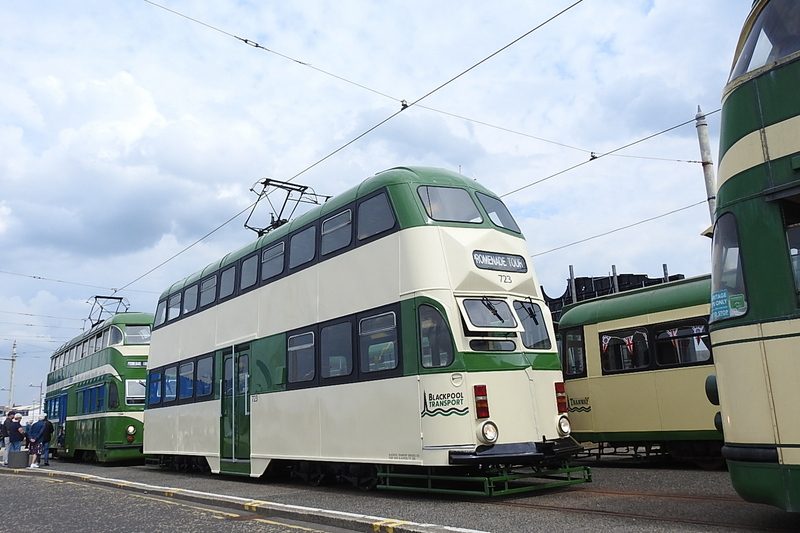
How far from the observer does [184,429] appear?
52.7 ft

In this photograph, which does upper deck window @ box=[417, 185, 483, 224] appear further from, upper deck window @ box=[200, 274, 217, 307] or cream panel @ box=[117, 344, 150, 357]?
cream panel @ box=[117, 344, 150, 357]

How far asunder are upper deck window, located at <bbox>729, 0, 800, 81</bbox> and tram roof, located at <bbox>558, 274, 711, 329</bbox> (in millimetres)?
6301

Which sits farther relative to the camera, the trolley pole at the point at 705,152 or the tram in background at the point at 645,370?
the trolley pole at the point at 705,152

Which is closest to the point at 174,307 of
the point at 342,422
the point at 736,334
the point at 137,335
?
the point at 137,335

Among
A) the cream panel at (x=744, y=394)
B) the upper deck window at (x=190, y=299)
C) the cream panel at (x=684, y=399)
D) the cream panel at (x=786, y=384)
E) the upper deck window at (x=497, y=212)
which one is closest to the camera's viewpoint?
the cream panel at (x=786, y=384)

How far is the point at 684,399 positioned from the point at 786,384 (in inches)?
264

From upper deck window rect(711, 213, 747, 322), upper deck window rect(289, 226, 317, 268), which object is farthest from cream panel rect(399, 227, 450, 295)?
upper deck window rect(711, 213, 747, 322)

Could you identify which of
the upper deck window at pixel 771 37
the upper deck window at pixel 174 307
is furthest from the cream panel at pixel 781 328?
the upper deck window at pixel 174 307

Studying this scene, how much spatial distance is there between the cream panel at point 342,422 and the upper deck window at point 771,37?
5.35 meters

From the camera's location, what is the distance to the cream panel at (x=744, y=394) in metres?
5.78

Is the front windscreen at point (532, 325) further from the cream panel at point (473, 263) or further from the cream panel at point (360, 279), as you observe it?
the cream panel at point (360, 279)

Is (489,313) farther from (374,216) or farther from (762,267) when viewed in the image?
(762,267)

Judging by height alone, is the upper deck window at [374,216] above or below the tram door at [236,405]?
above

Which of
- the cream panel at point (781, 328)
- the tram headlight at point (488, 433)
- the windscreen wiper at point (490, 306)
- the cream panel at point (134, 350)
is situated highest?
the cream panel at point (134, 350)
